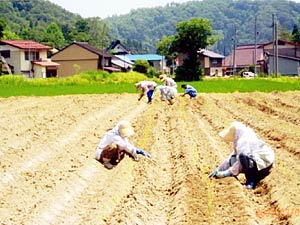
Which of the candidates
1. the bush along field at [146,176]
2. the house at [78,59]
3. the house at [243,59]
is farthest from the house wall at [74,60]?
the bush along field at [146,176]

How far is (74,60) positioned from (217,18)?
421 ft

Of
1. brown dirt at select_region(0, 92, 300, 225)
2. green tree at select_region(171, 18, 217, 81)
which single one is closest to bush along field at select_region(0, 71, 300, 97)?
green tree at select_region(171, 18, 217, 81)

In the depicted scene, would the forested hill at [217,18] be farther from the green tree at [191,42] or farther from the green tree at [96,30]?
the green tree at [191,42]

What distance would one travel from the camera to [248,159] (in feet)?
27.7

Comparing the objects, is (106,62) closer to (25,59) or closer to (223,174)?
(25,59)

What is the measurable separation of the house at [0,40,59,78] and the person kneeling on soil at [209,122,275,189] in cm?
4636

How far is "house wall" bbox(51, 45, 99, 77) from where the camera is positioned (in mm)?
59406

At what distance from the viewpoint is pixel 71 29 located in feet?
332

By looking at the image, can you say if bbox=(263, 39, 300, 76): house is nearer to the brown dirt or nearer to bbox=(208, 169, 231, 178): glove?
the brown dirt

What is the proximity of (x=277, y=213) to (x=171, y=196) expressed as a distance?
159 cm

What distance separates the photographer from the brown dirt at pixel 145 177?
7.19m

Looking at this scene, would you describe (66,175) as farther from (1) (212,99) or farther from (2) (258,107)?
(1) (212,99)

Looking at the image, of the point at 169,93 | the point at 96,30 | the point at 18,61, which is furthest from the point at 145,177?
the point at 96,30

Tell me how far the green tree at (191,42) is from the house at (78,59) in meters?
11.3
